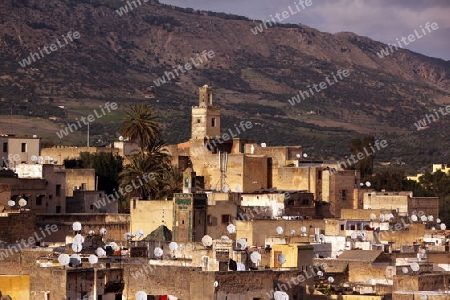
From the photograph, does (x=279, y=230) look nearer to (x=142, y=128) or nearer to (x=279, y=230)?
(x=279, y=230)

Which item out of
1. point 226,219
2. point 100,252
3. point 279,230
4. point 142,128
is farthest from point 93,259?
point 142,128

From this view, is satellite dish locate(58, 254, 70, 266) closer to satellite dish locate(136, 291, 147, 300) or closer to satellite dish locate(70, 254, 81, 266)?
satellite dish locate(70, 254, 81, 266)

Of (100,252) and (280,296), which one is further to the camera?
(100,252)

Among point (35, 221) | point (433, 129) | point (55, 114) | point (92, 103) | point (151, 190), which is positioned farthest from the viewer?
point (433, 129)

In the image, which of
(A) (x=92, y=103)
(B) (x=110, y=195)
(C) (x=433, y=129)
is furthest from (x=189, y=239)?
(C) (x=433, y=129)

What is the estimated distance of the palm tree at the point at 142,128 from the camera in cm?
7412

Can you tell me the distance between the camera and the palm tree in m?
74.1

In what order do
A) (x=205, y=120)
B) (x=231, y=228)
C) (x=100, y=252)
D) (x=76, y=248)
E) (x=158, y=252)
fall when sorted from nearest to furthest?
(x=76, y=248) → (x=100, y=252) → (x=158, y=252) → (x=231, y=228) → (x=205, y=120)

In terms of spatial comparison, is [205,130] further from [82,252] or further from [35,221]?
[82,252]

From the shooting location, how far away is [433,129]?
7707 inches

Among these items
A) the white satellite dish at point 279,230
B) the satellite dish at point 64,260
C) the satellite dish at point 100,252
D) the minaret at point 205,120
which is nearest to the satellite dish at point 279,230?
the white satellite dish at point 279,230

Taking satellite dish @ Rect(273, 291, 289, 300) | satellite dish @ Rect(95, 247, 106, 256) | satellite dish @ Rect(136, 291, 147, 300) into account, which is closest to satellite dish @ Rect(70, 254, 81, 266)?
satellite dish @ Rect(136, 291, 147, 300)

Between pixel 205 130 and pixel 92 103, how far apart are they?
94.5m

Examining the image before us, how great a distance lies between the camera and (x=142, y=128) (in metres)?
74.7
